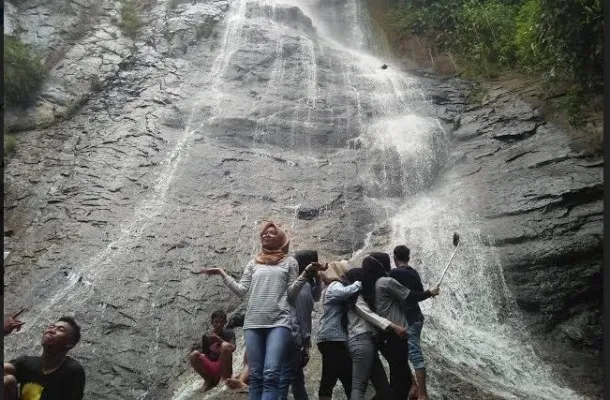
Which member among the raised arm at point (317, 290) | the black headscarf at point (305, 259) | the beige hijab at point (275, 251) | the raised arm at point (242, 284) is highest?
the beige hijab at point (275, 251)

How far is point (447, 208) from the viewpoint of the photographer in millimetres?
9531

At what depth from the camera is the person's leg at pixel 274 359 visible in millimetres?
4031

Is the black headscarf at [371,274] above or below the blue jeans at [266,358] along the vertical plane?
above

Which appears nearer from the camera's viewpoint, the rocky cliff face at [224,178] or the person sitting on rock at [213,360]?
the person sitting on rock at [213,360]

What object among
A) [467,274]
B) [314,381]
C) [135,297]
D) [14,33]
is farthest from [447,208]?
[14,33]

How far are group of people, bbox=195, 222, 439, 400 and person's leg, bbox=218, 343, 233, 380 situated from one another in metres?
1.27

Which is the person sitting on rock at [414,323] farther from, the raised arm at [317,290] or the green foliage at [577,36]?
the green foliage at [577,36]

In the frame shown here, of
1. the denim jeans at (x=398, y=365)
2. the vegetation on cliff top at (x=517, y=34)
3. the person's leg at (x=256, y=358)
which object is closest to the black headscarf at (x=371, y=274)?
the denim jeans at (x=398, y=365)

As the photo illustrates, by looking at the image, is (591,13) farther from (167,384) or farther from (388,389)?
(167,384)

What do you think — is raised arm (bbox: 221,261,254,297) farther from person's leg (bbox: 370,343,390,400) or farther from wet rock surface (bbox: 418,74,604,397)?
wet rock surface (bbox: 418,74,604,397)

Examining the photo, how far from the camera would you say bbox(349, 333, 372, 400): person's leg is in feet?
14.0

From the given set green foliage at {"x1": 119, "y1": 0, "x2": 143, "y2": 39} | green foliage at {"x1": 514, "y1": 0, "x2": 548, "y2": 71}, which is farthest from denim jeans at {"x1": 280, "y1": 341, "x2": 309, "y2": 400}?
green foliage at {"x1": 119, "y1": 0, "x2": 143, "y2": 39}

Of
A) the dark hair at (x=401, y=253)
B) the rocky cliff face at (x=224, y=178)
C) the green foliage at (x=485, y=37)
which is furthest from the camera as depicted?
the green foliage at (x=485, y=37)

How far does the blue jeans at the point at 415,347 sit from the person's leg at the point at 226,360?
1950 millimetres
